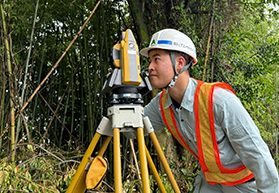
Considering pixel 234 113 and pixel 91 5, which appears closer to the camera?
pixel 234 113

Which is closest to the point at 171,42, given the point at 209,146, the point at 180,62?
the point at 180,62

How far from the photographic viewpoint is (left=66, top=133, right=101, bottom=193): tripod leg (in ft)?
4.55

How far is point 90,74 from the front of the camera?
442 centimetres

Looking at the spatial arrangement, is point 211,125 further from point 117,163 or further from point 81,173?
point 81,173

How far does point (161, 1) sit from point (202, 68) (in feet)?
3.26

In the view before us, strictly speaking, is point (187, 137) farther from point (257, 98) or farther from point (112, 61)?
point (257, 98)

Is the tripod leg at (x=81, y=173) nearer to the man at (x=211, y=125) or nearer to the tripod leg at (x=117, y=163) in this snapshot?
the tripod leg at (x=117, y=163)

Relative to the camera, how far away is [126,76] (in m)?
1.34

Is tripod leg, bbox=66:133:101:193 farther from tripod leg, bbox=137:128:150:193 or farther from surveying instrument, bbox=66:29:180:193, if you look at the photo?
tripod leg, bbox=137:128:150:193

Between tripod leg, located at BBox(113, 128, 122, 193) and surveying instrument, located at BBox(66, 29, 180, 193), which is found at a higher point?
surveying instrument, located at BBox(66, 29, 180, 193)

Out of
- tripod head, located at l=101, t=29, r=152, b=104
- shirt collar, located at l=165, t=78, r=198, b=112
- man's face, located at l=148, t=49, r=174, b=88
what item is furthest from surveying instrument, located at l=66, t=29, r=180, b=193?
shirt collar, located at l=165, t=78, r=198, b=112

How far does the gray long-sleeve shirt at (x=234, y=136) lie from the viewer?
1.33 meters

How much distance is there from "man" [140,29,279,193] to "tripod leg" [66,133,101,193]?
0.43 m

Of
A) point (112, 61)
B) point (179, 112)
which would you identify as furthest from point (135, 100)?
point (179, 112)
